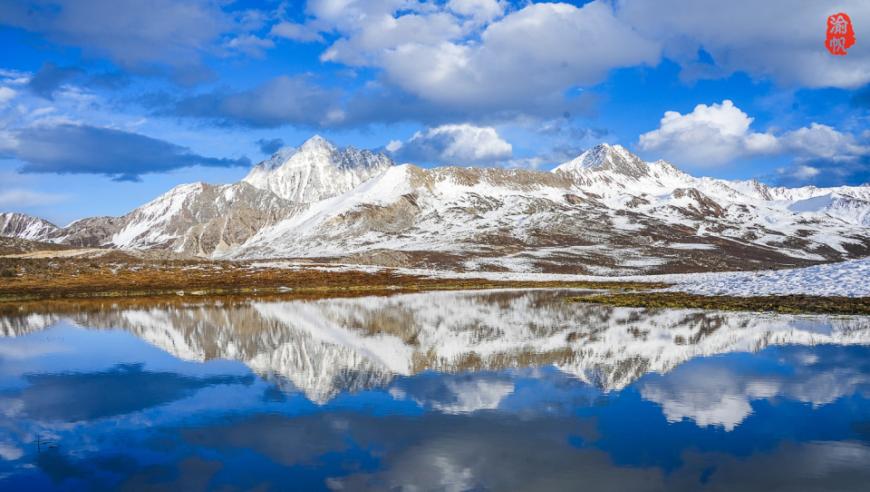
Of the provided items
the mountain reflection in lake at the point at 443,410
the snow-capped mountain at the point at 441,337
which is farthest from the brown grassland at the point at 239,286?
the mountain reflection in lake at the point at 443,410

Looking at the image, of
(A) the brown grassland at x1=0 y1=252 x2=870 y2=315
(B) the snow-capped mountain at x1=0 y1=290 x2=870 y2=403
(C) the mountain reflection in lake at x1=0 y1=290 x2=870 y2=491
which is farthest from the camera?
(A) the brown grassland at x1=0 y1=252 x2=870 y2=315

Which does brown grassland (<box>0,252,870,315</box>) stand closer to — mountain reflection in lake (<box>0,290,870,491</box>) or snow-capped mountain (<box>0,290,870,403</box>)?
snow-capped mountain (<box>0,290,870,403</box>)

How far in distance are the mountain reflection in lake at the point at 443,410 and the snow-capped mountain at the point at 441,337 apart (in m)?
0.23

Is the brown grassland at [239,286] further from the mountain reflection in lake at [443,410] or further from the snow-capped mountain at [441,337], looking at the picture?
the mountain reflection in lake at [443,410]

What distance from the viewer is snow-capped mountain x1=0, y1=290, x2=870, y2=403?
25250 mm

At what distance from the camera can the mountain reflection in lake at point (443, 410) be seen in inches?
540

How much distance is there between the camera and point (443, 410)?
18.8 m

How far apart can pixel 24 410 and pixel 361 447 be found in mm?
11730

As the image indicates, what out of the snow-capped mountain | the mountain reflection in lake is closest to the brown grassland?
the snow-capped mountain

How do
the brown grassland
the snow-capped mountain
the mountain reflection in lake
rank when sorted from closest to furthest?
the mountain reflection in lake < the snow-capped mountain < the brown grassland

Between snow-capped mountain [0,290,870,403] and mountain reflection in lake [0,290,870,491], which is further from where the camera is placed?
snow-capped mountain [0,290,870,403]

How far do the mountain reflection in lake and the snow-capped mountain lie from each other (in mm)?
235

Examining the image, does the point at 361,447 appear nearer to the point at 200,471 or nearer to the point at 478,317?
the point at 200,471

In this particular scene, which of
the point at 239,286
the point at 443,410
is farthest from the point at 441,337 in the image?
the point at 239,286
